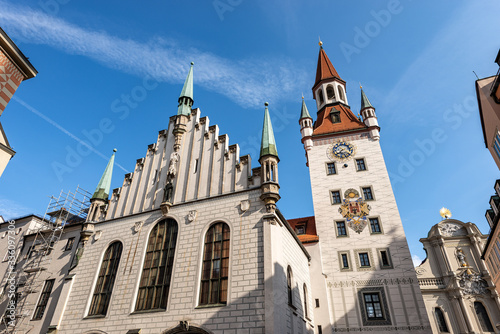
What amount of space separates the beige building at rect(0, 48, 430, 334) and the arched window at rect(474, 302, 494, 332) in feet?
22.9

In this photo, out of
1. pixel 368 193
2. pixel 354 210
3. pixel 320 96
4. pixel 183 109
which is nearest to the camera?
pixel 183 109

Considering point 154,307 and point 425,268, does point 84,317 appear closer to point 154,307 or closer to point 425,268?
point 154,307

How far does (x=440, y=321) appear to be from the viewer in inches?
910

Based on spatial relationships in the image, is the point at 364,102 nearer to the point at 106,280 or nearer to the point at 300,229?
the point at 300,229

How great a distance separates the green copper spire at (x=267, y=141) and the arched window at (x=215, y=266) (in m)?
4.75

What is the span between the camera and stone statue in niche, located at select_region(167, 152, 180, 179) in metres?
19.4

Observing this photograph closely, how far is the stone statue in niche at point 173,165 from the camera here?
63.8 ft

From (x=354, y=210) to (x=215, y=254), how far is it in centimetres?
1342

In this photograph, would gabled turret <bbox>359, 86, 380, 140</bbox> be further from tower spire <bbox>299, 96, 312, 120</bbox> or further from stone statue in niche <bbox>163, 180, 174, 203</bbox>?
stone statue in niche <bbox>163, 180, 174, 203</bbox>

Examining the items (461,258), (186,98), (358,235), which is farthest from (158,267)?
(461,258)

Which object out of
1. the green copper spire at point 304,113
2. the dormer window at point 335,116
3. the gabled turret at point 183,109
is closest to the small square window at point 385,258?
the dormer window at point 335,116

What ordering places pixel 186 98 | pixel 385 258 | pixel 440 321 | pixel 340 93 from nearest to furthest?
pixel 385 258, pixel 440 321, pixel 186 98, pixel 340 93

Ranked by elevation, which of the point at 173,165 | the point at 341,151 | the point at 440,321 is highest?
the point at 341,151

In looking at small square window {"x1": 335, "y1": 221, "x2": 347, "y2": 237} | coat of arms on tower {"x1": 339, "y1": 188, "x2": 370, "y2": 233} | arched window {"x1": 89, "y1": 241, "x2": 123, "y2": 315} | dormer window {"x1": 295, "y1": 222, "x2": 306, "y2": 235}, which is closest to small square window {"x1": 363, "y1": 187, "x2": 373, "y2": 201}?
coat of arms on tower {"x1": 339, "y1": 188, "x2": 370, "y2": 233}
